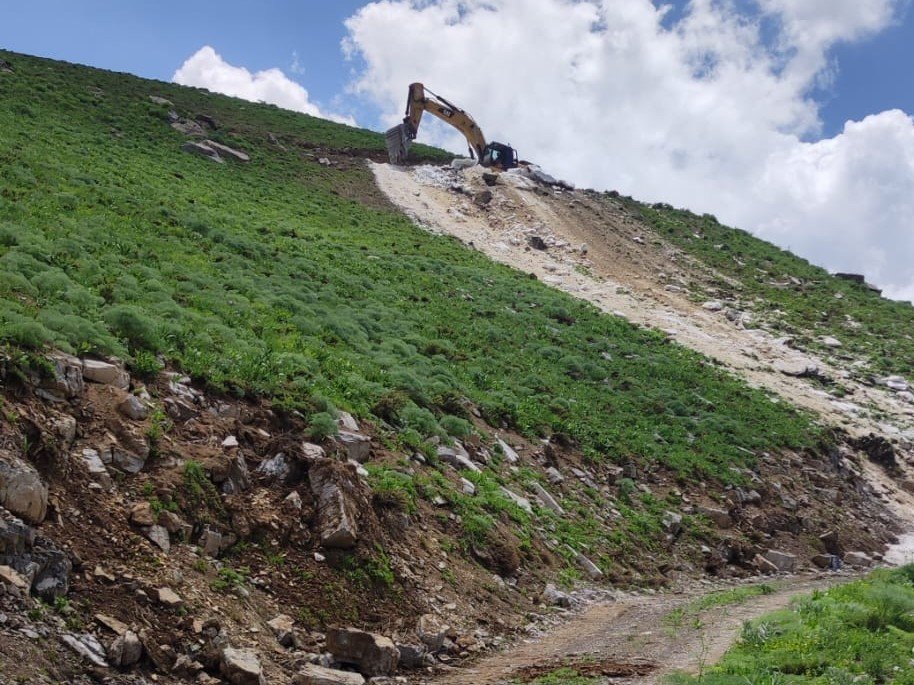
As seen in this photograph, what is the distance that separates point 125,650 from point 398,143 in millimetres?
44210

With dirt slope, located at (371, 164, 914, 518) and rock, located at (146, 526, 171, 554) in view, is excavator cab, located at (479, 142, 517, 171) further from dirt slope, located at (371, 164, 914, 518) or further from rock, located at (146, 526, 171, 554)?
rock, located at (146, 526, 171, 554)

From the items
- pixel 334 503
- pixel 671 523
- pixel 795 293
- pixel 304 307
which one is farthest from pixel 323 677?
pixel 795 293

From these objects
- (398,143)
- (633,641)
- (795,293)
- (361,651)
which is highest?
(398,143)

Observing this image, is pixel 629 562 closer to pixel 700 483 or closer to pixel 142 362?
pixel 700 483

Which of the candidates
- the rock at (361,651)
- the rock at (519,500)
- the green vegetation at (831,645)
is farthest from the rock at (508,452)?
the rock at (361,651)

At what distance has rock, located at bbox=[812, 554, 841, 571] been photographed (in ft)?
53.2

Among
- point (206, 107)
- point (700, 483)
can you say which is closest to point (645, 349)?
point (700, 483)

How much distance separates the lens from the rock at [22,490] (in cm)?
651

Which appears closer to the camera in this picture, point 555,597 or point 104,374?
point 104,374

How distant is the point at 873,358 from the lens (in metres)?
31.5

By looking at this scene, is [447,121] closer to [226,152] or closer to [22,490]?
[226,152]

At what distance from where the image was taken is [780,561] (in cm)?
1566

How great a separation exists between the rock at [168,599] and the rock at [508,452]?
8.53 m

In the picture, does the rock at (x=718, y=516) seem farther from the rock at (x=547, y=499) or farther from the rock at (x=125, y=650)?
the rock at (x=125, y=650)
